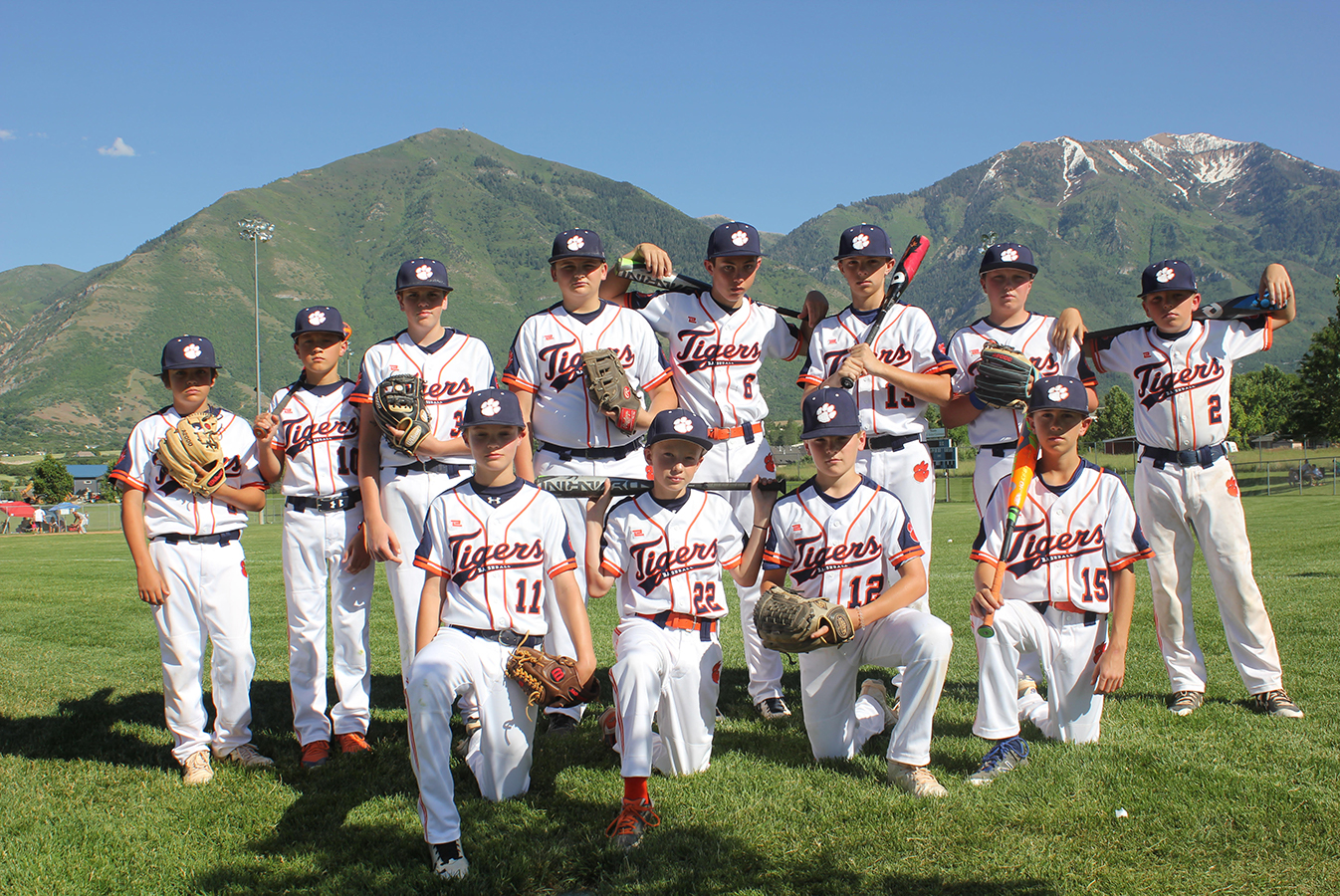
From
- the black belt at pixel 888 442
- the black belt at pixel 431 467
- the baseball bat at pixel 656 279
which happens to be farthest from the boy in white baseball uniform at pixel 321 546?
the black belt at pixel 888 442

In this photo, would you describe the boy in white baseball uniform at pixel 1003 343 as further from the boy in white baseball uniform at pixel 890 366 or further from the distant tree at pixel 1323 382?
the distant tree at pixel 1323 382

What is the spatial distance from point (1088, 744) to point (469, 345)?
13.7 feet

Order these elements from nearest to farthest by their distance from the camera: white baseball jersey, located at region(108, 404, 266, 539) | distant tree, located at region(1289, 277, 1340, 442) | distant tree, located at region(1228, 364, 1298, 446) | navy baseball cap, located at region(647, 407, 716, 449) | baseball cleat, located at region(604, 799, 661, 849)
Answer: baseball cleat, located at region(604, 799, 661, 849) < navy baseball cap, located at region(647, 407, 716, 449) < white baseball jersey, located at region(108, 404, 266, 539) < distant tree, located at region(1289, 277, 1340, 442) < distant tree, located at region(1228, 364, 1298, 446)

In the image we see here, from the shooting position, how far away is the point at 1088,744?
4516 mm

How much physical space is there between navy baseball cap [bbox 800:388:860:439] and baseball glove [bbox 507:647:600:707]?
173 centimetres

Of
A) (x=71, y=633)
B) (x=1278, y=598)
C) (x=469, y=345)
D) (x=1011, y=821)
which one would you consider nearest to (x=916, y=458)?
(x=1011, y=821)

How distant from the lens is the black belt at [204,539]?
4.91 m

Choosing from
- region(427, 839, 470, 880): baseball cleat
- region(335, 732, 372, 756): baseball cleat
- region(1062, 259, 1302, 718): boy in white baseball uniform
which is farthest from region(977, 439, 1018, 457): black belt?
region(335, 732, 372, 756): baseball cleat

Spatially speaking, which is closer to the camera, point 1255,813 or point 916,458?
point 1255,813

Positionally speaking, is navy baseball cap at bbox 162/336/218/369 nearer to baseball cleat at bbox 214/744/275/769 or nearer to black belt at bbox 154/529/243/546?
black belt at bbox 154/529/243/546

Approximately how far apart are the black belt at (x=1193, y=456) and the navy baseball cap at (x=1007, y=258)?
1409 mm

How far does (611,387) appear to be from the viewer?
510 centimetres

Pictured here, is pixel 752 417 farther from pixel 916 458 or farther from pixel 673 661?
pixel 673 661

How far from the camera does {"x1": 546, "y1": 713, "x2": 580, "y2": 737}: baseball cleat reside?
5242 mm
